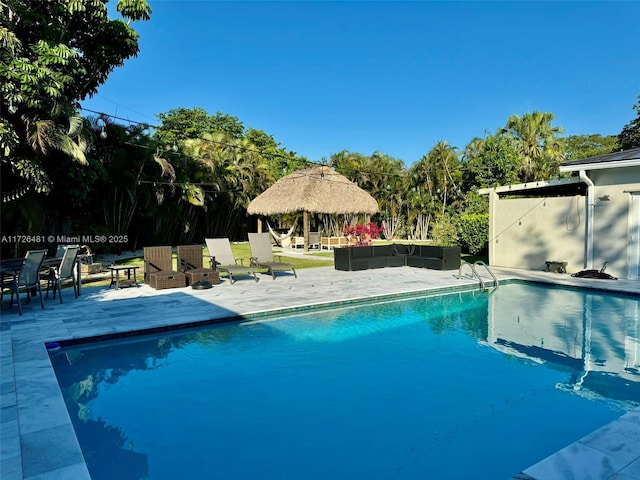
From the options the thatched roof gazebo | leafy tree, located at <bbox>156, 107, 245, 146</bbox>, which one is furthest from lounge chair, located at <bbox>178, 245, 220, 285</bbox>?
leafy tree, located at <bbox>156, 107, 245, 146</bbox>

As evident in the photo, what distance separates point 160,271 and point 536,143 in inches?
955

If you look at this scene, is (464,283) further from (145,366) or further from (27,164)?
(27,164)

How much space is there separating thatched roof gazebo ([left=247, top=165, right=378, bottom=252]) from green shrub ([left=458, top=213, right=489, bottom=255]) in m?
6.51

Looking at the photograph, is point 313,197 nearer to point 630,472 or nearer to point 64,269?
point 64,269

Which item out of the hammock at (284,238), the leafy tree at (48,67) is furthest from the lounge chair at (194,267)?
the hammock at (284,238)

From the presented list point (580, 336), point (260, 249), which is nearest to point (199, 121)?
point (260, 249)

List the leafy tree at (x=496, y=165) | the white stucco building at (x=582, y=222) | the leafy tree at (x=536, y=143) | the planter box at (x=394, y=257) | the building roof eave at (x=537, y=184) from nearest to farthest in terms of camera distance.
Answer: the white stucco building at (x=582, y=222) → the building roof eave at (x=537, y=184) → the planter box at (x=394, y=257) → the leafy tree at (x=496, y=165) → the leafy tree at (x=536, y=143)

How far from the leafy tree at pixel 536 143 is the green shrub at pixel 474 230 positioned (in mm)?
10697

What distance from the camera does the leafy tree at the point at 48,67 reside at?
10.1 metres

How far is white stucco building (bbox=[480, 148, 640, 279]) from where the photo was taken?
1059 centimetres

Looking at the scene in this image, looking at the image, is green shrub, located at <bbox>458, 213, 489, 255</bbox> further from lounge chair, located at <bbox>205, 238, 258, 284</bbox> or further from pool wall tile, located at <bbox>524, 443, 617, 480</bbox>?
pool wall tile, located at <bbox>524, 443, 617, 480</bbox>

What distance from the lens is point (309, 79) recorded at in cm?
2414

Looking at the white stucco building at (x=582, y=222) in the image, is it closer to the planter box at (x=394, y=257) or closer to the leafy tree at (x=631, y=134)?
the planter box at (x=394, y=257)

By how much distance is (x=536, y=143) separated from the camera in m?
26.1
